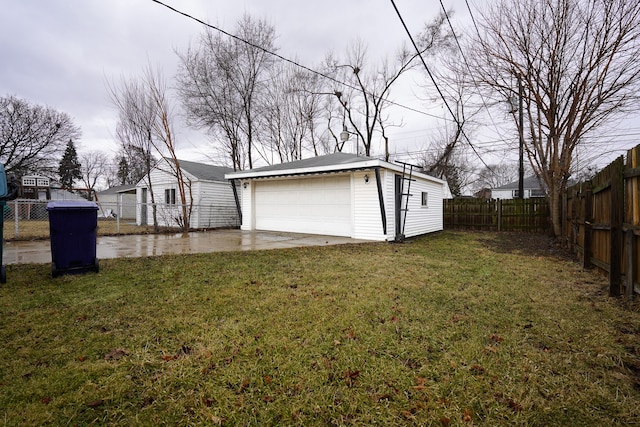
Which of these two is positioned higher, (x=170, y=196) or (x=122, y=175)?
(x=122, y=175)

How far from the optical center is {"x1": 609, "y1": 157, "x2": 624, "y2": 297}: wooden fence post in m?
Result: 3.50

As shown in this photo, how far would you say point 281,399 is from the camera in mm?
1771

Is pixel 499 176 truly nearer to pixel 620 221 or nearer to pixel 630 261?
pixel 620 221

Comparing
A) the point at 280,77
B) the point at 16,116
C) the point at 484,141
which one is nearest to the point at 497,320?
the point at 484,141

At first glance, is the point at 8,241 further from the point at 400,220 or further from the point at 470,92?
the point at 470,92

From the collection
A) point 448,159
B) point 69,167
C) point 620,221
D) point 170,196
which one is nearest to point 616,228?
point 620,221

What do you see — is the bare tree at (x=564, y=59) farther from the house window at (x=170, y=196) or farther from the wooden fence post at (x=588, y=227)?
the house window at (x=170, y=196)

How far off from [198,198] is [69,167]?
2791 centimetres

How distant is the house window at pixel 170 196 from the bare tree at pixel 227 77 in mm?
3611

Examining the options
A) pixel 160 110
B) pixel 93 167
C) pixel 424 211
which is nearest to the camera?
pixel 160 110

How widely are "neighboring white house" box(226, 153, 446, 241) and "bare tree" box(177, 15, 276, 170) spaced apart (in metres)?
5.12

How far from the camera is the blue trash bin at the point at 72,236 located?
4.29 m

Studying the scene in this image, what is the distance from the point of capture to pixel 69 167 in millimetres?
32094

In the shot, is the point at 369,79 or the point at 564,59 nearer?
the point at 564,59
